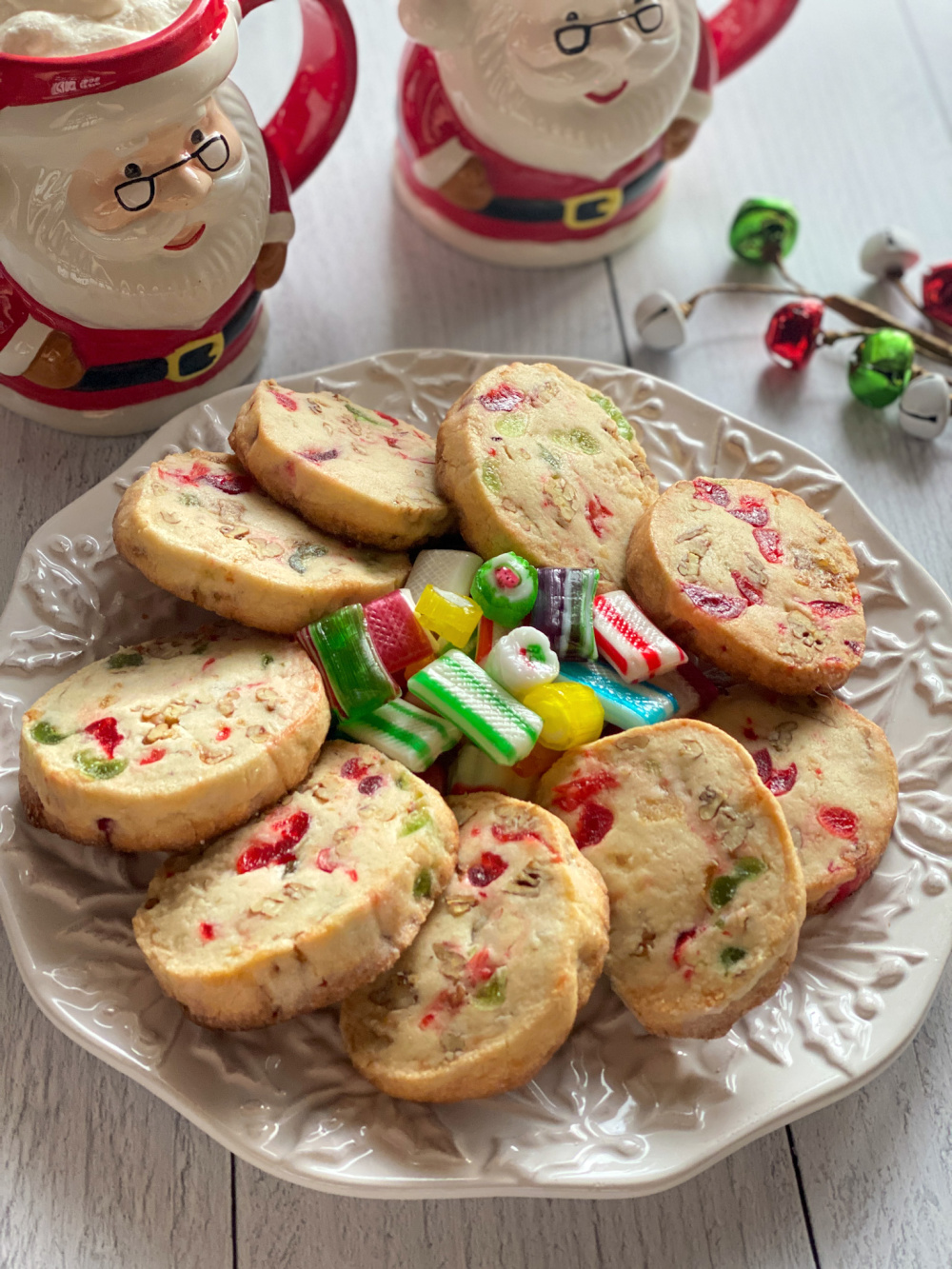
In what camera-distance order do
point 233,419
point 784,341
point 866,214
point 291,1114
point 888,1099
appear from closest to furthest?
point 291,1114 → point 888,1099 → point 233,419 → point 784,341 → point 866,214

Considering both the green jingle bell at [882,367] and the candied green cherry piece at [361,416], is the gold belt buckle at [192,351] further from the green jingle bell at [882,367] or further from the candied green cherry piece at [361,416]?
the green jingle bell at [882,367]

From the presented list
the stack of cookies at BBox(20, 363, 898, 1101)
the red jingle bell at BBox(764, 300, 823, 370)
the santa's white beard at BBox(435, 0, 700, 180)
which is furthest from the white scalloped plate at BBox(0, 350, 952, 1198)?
the santa's white beard at BBox(435, 0, 700, 180)

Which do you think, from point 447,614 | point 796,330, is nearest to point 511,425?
point 447,614

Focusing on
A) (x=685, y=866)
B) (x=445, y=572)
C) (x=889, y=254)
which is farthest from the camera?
(x=889, y=254)

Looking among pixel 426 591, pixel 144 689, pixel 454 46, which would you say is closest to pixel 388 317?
pixel 454 46

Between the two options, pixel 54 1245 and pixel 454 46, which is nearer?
pixel 54 1245

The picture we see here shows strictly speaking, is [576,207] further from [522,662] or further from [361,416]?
[522,662]

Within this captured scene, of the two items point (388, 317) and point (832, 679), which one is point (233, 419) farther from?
point (832, 679)
